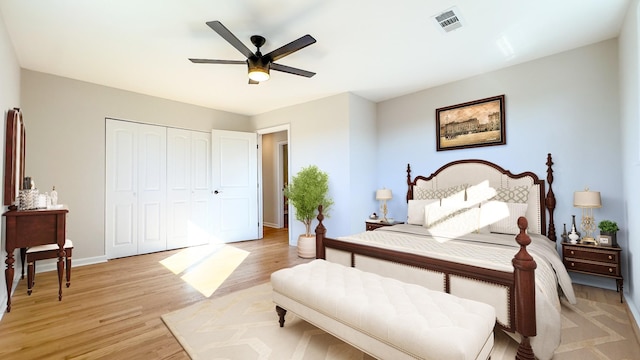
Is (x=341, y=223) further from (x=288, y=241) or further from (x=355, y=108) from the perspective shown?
(x=355, y=108)

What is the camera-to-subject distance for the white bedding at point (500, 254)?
1686 millimetres

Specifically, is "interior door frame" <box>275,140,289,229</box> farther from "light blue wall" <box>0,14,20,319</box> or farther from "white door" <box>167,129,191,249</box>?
"light blue wall" <box>0,14,20,319</box>

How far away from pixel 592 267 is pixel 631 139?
1272mm

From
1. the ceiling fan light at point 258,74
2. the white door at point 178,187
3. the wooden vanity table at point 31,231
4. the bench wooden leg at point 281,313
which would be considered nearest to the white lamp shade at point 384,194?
the ceiling fan light at point 258,74

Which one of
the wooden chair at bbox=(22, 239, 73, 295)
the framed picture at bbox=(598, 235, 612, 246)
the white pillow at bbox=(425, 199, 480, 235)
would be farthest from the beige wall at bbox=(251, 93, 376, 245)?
the wooden chair at bbox=(22, 239, 73, 295)

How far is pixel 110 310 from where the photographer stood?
2525 millimetres

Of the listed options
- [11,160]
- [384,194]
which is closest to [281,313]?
[384,194]

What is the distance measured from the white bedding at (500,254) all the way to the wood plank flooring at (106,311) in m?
1.69

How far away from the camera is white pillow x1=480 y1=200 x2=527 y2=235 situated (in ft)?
9.95

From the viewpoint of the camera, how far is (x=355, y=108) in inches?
179

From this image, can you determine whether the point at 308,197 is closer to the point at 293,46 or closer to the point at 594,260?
the point at 293,46

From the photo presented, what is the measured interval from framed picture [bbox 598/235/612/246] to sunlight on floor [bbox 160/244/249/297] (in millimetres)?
4018

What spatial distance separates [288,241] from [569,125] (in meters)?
4.57

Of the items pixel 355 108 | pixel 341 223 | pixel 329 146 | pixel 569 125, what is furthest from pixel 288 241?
pixel 569 125
